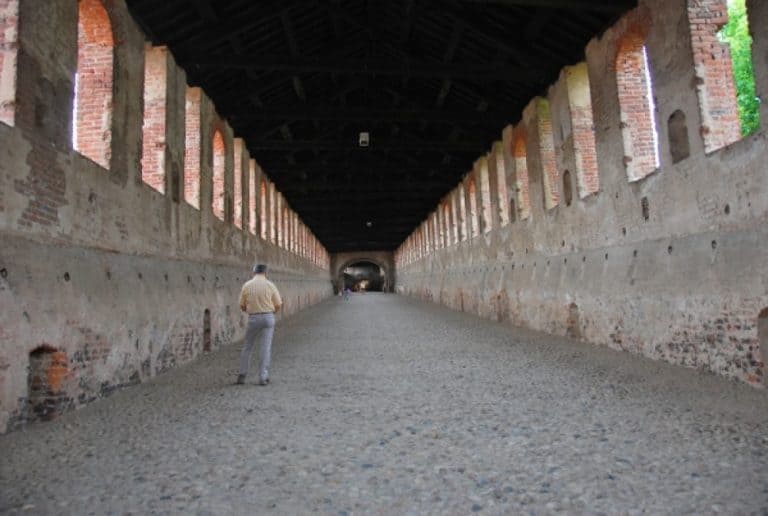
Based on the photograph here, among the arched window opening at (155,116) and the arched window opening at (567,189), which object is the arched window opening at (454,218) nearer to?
the arched window opening at (567,189)

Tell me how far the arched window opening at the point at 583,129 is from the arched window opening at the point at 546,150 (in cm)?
138

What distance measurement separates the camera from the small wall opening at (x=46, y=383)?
4627mm

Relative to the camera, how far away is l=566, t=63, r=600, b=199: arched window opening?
9516 millimetres

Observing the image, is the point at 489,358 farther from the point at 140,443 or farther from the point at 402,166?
the point at 402,166

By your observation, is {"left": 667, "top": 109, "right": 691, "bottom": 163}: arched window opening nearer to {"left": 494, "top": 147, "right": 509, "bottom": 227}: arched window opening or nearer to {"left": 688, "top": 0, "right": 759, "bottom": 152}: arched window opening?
{"left": 688, "top": 0, "right": 759, "bottom": 152}: arched window opening

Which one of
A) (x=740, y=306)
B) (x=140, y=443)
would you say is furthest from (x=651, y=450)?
(x=140, y=443)

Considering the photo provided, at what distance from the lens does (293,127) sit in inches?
588

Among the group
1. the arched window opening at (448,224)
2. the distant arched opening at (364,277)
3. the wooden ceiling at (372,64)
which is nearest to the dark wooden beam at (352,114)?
the wooden ceiling at (372,64)

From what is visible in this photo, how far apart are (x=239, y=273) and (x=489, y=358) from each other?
716 centimetres

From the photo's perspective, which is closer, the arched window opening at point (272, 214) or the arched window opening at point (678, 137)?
the arched window opening at point (678, 137)

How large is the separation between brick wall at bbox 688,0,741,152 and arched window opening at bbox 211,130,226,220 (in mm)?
9334

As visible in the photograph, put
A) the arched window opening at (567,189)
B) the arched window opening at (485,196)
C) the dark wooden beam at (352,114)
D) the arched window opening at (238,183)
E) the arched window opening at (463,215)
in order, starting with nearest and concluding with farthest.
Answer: the arched window opening at (567,189) → the dark wooden beam at (352,114) → the arched window opening at (238,183) → the arched window opening at (485,196) → the arched window opening at (463,215)

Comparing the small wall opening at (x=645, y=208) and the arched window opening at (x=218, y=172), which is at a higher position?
the arched window opening at (x=218, y=172)

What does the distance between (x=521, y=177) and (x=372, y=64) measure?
17.6 feet
